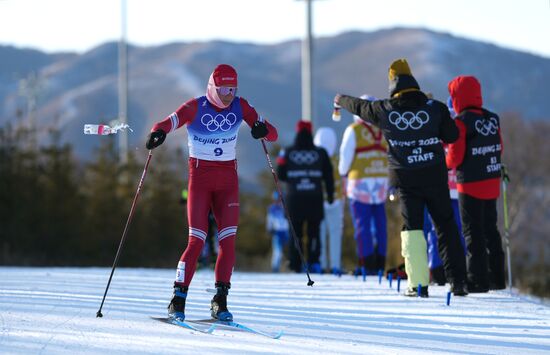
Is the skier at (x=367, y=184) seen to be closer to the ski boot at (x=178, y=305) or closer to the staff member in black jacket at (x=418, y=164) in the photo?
the staff member in black jacket at (x=418, y=164)

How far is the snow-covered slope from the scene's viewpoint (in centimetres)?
691

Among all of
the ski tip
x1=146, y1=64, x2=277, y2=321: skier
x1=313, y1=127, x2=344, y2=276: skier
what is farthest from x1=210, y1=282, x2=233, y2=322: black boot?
x1=313, y1=127, x2=344, y2=276: skier

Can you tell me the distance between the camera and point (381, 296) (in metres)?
10.5

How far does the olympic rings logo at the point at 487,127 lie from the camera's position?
1044cm

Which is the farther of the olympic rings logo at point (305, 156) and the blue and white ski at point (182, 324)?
the olympic rings logo at point (305, 156)

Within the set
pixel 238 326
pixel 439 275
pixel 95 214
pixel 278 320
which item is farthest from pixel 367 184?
pixel 95 214

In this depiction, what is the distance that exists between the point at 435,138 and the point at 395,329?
237 centimetres

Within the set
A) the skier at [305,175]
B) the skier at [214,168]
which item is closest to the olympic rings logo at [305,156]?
the skier at [305,175]

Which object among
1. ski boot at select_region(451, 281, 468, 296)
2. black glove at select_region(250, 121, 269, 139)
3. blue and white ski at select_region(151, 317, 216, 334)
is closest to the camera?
blue and white ski at select_region(151, 317, 216, 334)

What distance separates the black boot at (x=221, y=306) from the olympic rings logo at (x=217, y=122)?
1.19 meters

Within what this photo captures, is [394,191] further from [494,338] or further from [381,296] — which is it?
[494,338]

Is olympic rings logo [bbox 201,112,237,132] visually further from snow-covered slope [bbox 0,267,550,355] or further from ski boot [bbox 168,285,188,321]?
snow-covered slope [bbox 0,267,550,355]

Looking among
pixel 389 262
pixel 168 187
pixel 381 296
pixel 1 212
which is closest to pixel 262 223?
pixel 168 187

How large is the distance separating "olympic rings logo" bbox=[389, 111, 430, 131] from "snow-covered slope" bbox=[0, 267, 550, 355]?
1590 millimetres
